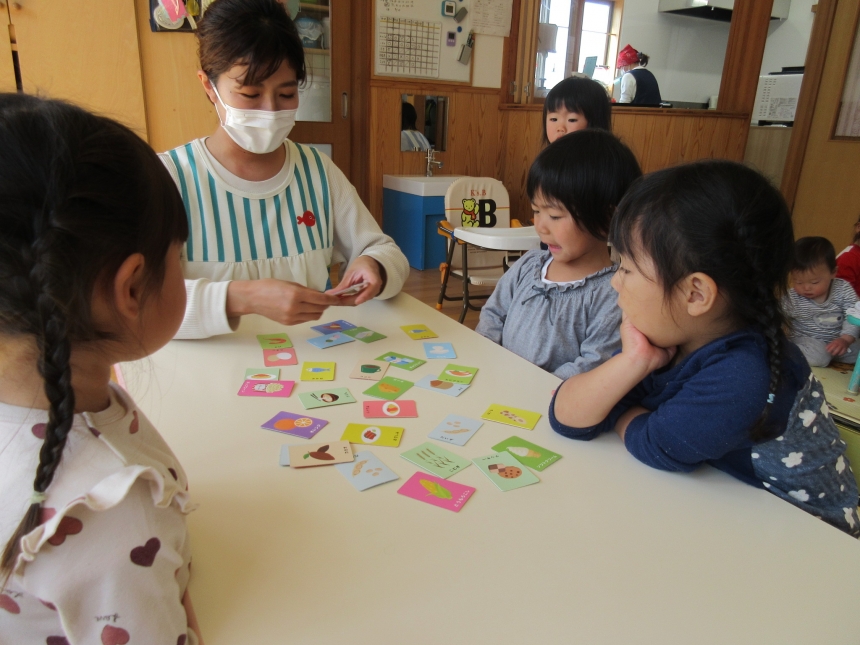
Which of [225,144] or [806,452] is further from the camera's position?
[225,144]

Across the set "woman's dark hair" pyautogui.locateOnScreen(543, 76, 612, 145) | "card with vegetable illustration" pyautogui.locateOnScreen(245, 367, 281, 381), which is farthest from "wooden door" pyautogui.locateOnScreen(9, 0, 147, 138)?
"card with vegetable illustration" pyautogui.locateOnScreen(245, 367, 281, 381)

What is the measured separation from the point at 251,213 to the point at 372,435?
78 cm

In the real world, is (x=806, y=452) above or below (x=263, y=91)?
below

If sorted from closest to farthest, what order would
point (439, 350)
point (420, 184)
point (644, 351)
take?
1. point (644, 351)
2. point (439, 350)
3. point (420, 184)

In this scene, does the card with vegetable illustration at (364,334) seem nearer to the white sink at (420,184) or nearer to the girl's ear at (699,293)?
the girl's ear at (699,293)

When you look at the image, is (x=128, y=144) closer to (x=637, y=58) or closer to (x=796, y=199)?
(x=796, y=199)

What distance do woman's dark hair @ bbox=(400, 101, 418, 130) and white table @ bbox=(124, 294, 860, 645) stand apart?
4.02 m

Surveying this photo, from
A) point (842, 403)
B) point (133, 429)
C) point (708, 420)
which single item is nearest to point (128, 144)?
point (133, 429)

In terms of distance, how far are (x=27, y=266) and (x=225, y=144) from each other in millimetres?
1096

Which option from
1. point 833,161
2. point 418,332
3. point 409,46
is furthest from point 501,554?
point 833,161

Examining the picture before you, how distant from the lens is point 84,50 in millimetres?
2867

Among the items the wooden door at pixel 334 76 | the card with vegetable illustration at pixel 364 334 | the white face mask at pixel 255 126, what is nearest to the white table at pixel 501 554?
the card with vegetable illustration at pixel 364 334

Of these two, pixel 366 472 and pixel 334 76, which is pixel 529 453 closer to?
pixel 366 472

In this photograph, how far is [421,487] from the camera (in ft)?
2.44
